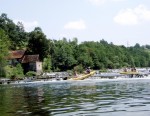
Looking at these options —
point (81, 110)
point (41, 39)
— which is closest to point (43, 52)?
point (41, 39)

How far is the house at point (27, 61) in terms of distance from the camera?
116m

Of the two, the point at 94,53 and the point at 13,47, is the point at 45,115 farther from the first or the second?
the point at 94,53

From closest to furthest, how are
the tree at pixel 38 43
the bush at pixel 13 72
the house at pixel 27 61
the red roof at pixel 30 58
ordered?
the bush at pixel 13 72, the house at pixel 27 61, the red roof at pixel 30 58, the tree at pixel 38 43

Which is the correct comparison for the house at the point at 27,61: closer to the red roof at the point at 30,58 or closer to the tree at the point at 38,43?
the red roof at the point at 30,58

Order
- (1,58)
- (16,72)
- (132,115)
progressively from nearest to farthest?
(132,115) → (1,58) → (16,72)

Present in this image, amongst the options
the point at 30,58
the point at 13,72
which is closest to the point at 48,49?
the point at 30,58

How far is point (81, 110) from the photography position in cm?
2350

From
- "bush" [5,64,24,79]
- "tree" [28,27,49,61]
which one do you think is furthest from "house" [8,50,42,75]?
"bush" [5,64,24,79]

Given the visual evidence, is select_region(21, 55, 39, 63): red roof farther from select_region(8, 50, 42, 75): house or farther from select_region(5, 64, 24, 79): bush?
select_region(5, 64, 24, 79): bush

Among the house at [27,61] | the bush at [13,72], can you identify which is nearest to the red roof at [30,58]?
the house at [27,61]

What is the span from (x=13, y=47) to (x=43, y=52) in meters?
23.0

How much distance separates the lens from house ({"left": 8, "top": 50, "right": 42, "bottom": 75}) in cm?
11575

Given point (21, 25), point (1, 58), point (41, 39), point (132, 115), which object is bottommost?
point (132, 115)

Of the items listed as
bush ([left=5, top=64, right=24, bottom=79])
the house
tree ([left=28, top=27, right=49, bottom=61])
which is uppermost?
tree ([left=28, top=27, right=49, bottom=61])
